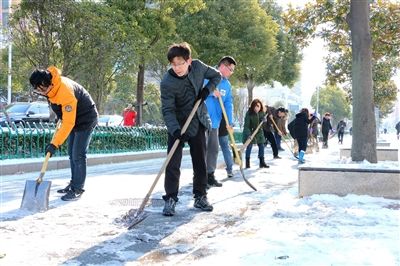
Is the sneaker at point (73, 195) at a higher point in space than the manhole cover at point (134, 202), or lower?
higher

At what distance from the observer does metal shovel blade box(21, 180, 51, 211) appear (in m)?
5.61

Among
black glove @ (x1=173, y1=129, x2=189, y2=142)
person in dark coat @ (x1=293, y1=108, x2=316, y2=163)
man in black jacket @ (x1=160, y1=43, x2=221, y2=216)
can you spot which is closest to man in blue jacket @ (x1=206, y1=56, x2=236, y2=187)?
man in black jacket @ (x1=160, y1=43, x2=221, y2=216)

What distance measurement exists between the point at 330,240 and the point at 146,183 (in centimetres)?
479

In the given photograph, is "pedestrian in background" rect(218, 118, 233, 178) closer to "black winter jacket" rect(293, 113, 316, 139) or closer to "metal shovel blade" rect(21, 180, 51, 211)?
"metal shovel blade" rect(21, 180, 51, 211)

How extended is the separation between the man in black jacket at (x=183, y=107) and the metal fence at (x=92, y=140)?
6251 millimetres

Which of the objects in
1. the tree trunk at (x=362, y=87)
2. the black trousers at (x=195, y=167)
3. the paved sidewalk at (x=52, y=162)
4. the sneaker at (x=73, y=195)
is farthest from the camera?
the paved sidewalk at (x=52, y=162)

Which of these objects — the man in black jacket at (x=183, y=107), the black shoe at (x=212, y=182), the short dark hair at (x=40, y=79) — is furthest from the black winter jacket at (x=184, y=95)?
the black shoe at (x=212, y=182)

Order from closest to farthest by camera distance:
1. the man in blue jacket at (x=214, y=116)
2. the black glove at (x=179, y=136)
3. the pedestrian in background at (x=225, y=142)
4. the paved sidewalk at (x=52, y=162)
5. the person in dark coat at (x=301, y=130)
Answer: the black glove at (x=179, y=136) → the man in blue jacket at (x=214, y=116) → the pedestrian in background at (x=225, y=142) → the paved sidewalk at (x=52, y=162) → the person in dark coat at (x=301, y=130)

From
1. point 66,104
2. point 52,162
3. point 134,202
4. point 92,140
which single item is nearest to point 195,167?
point 134,202

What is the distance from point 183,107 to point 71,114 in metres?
1.34

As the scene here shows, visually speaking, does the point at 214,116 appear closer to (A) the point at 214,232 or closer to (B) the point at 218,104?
(B) the point at 218,104

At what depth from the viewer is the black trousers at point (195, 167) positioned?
5.38 metres

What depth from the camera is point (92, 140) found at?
13.4 meters

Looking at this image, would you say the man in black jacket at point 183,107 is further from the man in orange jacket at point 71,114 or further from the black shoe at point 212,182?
the black shoe at point 212,182
